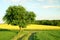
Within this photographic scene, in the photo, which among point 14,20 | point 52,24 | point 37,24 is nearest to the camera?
point 14,20

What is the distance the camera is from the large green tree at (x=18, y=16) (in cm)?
6975

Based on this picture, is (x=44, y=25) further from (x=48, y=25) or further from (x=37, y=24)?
(x=37, y=24)

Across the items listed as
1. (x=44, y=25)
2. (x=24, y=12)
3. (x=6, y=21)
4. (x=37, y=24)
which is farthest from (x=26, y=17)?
(x=37, y=24)

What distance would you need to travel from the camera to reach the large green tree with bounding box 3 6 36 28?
69750 mm

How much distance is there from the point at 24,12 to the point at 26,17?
2281mm

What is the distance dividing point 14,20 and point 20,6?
6.83 metres

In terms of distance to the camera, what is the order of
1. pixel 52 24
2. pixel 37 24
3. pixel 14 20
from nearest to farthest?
pixel 14 20, pixel 52 24, pixel 37 24

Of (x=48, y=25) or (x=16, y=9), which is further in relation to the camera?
(x=48, y=25)

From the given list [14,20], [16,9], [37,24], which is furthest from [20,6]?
[37,24]

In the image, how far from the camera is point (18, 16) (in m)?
70.4

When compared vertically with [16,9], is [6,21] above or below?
below

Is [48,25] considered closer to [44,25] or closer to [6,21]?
[44,25]

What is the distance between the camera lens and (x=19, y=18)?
2771 inches

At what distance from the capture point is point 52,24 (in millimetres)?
90312
